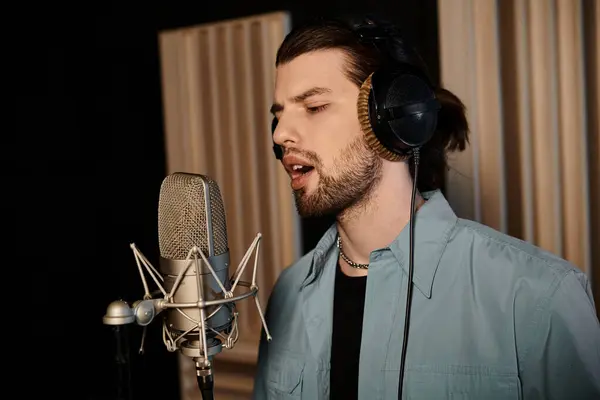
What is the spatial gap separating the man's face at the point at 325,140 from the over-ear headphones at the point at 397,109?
64mm

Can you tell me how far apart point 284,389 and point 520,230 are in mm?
762

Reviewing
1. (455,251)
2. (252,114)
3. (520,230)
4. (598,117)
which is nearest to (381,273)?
(455,251)

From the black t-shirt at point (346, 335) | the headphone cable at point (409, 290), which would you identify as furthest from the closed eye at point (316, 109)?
the black t-shirt at point (346, 335)

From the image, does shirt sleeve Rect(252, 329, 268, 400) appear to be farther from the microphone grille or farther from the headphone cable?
the microphone grille

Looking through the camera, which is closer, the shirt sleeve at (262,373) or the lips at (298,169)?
the lips at (298,169)

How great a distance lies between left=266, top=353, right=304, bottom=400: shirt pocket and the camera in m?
1.45

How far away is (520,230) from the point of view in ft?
5.82

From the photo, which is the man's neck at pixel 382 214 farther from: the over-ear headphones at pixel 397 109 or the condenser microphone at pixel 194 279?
the condenser microphone at pixel 194 279

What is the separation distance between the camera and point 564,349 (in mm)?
1138

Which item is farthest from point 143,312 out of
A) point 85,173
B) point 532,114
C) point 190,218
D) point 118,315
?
point 85,173

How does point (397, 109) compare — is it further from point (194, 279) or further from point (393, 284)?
point (194, 279)

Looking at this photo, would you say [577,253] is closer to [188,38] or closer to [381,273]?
[381,273]

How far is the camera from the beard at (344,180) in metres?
1.35

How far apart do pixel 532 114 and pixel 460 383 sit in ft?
2.61
